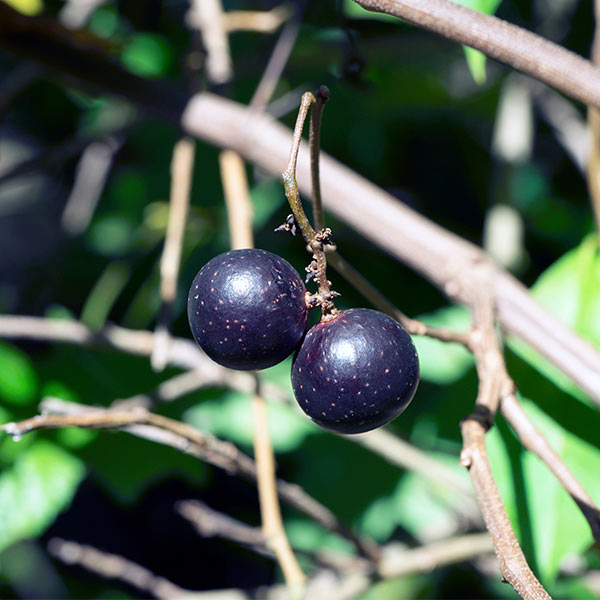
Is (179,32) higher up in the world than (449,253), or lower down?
higher up

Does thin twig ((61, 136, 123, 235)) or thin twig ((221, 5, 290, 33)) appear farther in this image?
thin twig ((61, 136, 123, 235))

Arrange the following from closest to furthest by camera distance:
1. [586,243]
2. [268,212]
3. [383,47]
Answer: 1. [586,243]
2. [383,47]
3. [268,212]

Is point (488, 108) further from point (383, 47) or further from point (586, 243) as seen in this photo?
point (586, 243)

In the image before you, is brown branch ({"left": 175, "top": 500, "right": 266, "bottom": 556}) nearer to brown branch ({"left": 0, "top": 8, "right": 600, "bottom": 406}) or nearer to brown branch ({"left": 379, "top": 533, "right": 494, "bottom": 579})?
brown branch ({"left": 379, "top": 533, "right": 494, "bottom": 579})

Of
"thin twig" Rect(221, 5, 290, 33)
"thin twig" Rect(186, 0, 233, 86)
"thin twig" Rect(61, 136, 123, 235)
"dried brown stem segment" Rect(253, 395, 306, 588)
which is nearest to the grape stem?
"dried brown stem segment" Rect(253, 395, 306, 588)

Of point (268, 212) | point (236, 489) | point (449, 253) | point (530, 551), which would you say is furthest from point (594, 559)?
point (268, 212)

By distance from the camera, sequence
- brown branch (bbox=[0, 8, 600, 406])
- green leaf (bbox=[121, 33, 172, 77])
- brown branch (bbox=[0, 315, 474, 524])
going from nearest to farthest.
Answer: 1. brown branch (bbox=[0, 8, 600, 406])
2. brown branch (bbox=[0, 315, 474, 524])
3. green leaf (bbox=[121, 33, 172, 77])

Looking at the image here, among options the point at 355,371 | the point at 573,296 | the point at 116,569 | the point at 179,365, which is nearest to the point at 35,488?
the point at 116,569

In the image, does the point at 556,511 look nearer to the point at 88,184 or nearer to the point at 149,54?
the point at 149,54

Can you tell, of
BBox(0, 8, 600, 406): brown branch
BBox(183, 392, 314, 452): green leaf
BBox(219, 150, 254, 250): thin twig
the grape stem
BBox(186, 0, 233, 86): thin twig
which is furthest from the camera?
BBox(183, 392, 314, 452): green leaf
